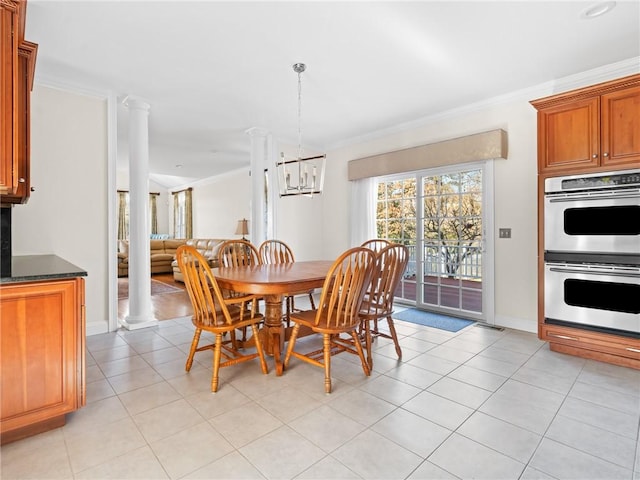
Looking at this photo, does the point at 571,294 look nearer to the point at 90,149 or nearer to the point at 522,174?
the point at 522,174

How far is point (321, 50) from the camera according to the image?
2721 mm

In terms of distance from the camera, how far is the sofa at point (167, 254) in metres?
6.77

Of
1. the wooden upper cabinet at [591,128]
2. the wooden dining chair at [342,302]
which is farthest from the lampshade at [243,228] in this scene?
the wooden upper cabinet at [591,128]

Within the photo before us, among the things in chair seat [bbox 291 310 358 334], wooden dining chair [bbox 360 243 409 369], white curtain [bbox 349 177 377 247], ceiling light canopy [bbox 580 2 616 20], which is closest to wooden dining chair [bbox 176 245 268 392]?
chair seat [bbox 291 310 358 334]

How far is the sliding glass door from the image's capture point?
3967 millimetres

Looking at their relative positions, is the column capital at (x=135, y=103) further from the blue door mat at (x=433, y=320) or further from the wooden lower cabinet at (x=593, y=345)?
the wooden lower cabinet at (x=593, y=345)

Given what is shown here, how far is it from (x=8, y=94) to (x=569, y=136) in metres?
3.85

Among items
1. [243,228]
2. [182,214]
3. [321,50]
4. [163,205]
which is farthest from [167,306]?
[163,205]

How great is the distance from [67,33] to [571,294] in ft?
14.7

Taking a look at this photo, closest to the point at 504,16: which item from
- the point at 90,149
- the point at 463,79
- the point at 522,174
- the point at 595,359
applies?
the point at 463,79

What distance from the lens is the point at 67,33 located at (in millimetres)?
2504

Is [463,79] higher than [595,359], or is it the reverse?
[463,79]

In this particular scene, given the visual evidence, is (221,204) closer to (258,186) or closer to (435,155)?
(258,186)

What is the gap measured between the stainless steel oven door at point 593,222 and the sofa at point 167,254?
5372mm
